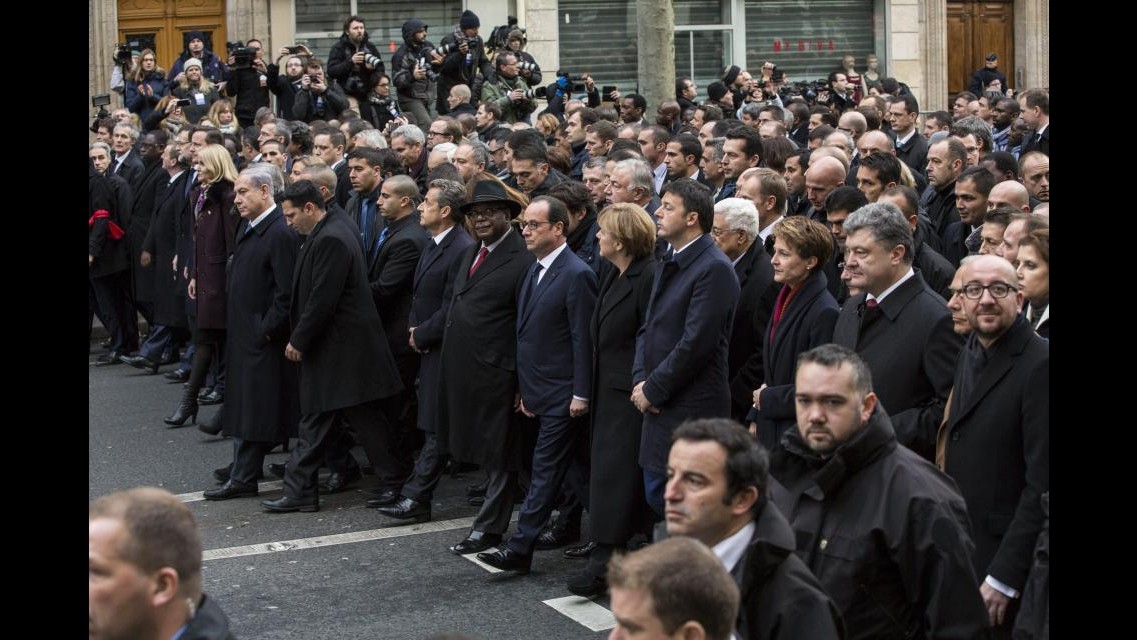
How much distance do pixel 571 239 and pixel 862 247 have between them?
9.26 ft

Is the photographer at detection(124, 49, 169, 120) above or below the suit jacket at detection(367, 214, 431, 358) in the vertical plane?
Result: above

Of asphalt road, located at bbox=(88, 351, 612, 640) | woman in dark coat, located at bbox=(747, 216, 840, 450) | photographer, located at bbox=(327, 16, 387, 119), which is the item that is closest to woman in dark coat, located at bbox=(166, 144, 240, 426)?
asphalt road, located at bbox=(88, 351, 612, 640)

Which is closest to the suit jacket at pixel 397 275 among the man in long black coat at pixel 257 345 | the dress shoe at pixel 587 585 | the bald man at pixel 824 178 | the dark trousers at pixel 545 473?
the man in long black coat at pixel 257 345

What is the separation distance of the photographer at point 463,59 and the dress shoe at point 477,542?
10.9 metres

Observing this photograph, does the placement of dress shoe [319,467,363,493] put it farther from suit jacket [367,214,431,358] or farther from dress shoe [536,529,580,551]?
dress shoe [536,529,580,551]

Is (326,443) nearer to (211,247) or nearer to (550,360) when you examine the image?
(550,360)

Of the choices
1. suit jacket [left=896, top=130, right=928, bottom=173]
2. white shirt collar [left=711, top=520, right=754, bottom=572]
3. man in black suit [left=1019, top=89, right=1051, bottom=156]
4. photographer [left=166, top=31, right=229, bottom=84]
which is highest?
photographer [left=166, top=31, right=229, bottom=84]

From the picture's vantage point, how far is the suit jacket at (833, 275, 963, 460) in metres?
6.38

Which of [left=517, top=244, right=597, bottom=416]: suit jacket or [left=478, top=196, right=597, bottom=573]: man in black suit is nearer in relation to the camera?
[left=478, top=196, right=597, bottom=573]: man in black suit

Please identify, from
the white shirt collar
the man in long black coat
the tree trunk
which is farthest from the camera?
the tree trunk

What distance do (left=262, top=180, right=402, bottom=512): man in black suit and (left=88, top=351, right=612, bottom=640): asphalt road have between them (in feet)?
1.18

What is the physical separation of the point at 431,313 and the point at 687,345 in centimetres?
259

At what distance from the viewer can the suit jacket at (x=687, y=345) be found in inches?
296

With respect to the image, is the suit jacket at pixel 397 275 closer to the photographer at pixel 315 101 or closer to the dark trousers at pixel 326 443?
the dark trousers at pixel 326 443
